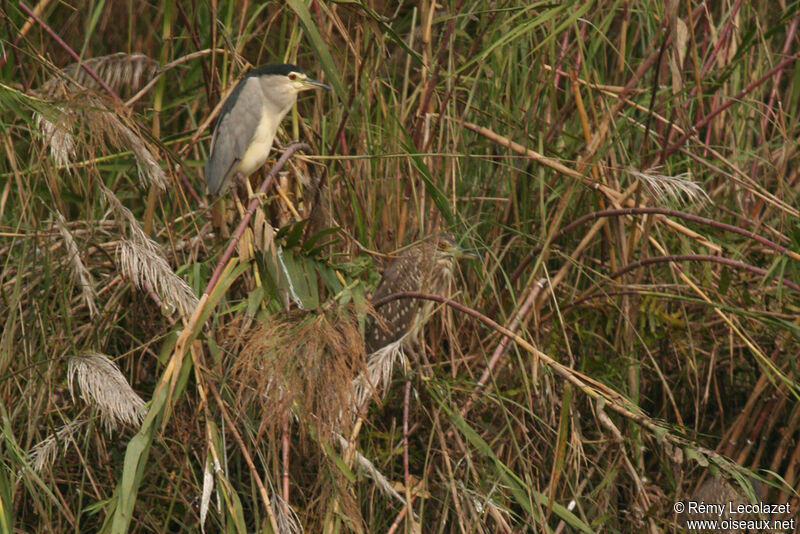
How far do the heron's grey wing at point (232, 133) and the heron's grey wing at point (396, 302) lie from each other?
24.5 inches

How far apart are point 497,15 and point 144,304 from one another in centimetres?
129

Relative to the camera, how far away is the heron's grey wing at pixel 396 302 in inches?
120

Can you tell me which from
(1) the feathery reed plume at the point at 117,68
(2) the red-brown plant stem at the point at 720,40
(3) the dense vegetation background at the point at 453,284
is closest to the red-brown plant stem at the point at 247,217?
(3) the dense vegetation background at the point at 453,284

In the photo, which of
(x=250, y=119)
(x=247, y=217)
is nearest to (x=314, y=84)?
(x=250, y=119)

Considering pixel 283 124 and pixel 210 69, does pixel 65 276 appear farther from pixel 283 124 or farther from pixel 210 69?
pixel 283 124

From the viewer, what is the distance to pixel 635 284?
266 centimetres

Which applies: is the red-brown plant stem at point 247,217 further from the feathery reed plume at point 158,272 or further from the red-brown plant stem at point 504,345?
the red-brown plant stem at point 504,345

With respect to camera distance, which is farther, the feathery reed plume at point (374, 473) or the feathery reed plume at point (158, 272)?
the feathery reed plume at point (374, 473)

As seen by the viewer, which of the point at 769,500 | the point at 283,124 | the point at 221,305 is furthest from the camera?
Result: the point at 283,124

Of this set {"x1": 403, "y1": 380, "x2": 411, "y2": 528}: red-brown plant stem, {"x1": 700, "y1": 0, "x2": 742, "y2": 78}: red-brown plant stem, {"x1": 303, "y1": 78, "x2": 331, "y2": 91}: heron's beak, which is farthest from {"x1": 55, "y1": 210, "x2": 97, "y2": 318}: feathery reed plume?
{"x1": 700, "y1": 0, "x2": 742, "y2": 78}: red-brown plant stem

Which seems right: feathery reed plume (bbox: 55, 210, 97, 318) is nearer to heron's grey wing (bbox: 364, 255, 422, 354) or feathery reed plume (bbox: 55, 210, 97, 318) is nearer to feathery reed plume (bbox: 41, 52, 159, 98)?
feathery reed plume (bbox: 41, 52, 159, 98)

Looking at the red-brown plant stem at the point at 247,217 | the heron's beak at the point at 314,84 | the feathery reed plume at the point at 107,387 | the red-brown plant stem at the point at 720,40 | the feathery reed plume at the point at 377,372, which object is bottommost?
the feathery reed plume at the point at 377,372

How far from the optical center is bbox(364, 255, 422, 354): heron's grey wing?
3.06 metres

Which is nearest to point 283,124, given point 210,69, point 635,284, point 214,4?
point 210,69
